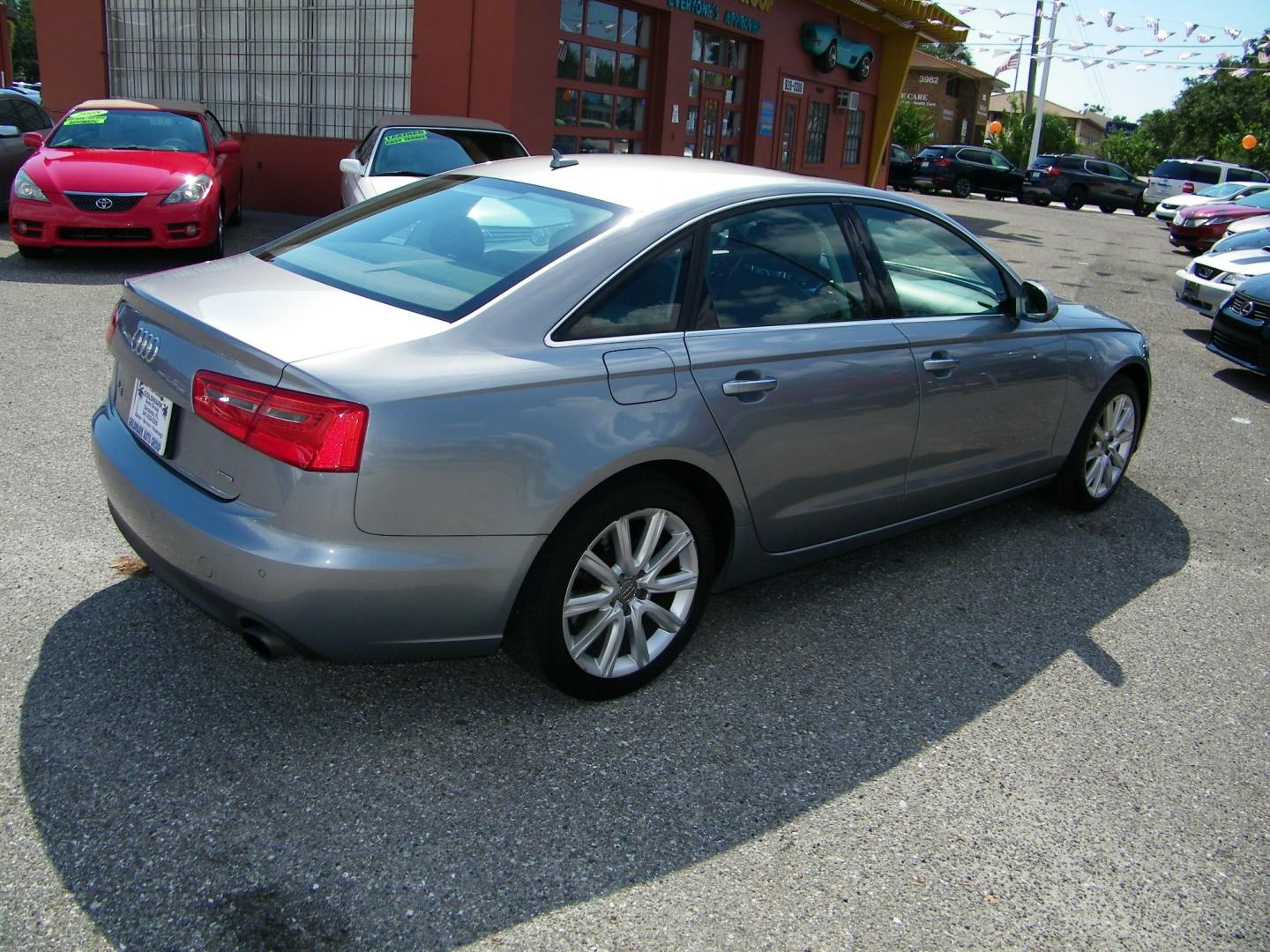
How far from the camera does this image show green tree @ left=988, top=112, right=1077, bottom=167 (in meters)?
50.2

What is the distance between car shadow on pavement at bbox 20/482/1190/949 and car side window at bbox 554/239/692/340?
112 centimetres

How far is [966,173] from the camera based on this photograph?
112 ft

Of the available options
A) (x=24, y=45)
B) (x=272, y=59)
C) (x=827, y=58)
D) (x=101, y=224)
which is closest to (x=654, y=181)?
(x=101, y=224)

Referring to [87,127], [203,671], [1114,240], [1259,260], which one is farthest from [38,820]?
[1114,240]

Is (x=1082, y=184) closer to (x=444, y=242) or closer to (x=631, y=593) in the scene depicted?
(x=444, y=242)

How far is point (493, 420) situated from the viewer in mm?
2855

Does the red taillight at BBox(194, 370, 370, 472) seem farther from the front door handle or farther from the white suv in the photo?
the white suv

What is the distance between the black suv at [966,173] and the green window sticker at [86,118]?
27627 mm

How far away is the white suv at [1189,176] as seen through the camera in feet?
106

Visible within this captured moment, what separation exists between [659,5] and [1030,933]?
14721 mm

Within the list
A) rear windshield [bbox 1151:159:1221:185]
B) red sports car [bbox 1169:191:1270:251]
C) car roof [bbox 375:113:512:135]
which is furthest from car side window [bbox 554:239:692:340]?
rear windshield [bbox 1151:159:1221:185]

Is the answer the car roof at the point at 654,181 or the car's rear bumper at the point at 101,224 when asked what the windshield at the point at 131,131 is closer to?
the car's rear bumper at the point at 101,224

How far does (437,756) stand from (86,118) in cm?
965

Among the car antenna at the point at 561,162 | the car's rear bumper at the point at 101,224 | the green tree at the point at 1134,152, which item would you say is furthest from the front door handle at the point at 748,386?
the green tree at the point at 1134,152
